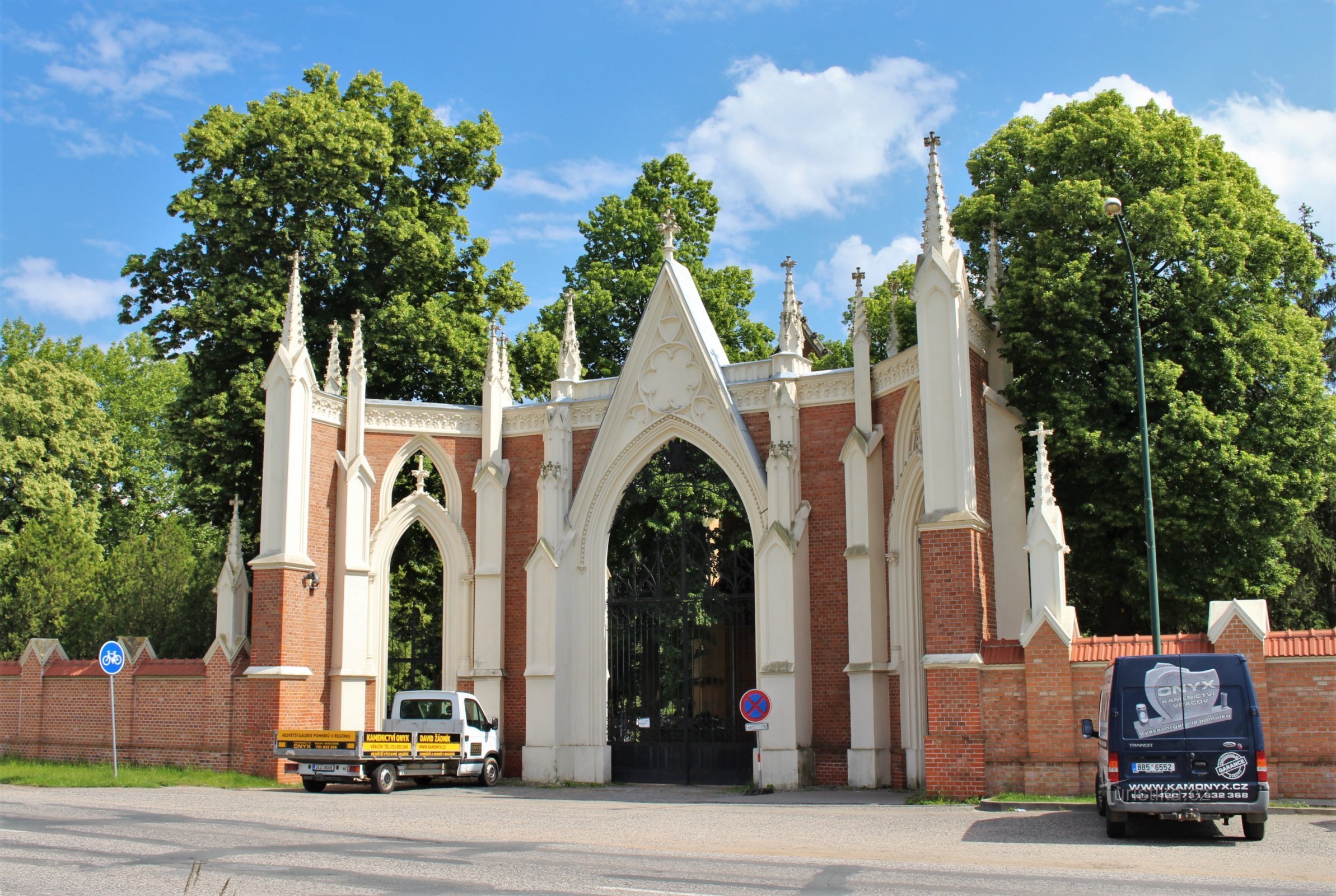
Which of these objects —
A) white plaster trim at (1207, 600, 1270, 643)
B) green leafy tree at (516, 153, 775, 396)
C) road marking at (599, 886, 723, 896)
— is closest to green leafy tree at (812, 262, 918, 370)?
green leafy tree at (516, 153, 775, 396)

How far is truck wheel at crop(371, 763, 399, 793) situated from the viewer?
1941 cm

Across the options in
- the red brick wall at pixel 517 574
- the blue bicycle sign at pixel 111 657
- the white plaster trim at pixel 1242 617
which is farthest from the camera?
the red brick wall at pixel 517 574

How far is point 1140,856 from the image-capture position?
36.4ft

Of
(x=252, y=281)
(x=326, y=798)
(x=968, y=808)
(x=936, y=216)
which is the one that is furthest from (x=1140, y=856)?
(x=252, y=281)

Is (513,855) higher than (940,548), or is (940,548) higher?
(940,548)

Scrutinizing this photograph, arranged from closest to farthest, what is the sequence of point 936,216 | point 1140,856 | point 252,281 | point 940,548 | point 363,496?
point 1140,856, point 940,548, point 936,216, point 363,496, point 252,281

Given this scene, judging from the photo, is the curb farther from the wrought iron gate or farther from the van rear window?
the wrought iron gate

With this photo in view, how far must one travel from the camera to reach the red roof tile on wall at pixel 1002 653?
16766 mm

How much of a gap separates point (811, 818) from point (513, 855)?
16.8 feet

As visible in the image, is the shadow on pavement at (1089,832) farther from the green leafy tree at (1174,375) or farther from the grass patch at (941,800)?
the green leafy tree at (1174,375)

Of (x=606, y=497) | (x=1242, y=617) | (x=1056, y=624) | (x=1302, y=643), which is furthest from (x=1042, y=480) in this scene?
(x=606, y=497)

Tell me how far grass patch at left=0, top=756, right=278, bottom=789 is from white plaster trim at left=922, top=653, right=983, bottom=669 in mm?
11438

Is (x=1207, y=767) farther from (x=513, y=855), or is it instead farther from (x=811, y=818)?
(x=513, y=855)

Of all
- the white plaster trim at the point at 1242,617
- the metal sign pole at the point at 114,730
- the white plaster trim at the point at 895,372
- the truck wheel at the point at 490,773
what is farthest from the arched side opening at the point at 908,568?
the metal sign pole at the point at 114,730
